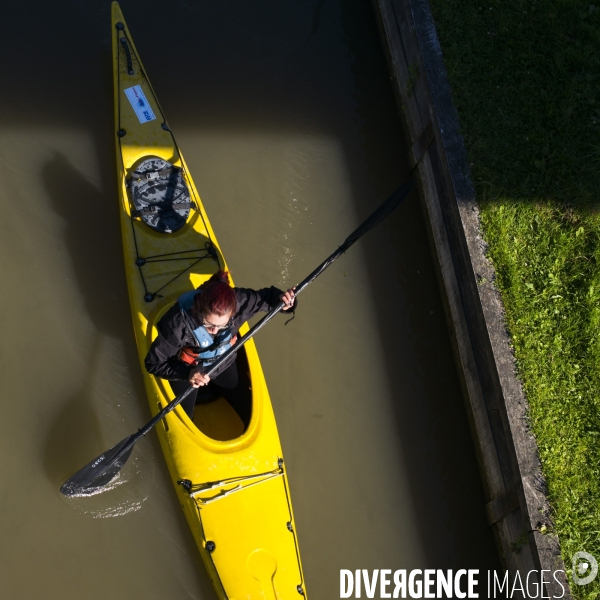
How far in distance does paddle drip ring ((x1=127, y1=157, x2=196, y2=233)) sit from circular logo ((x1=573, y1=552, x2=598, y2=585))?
11.4ft

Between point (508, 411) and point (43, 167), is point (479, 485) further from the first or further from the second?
point (43, 167)

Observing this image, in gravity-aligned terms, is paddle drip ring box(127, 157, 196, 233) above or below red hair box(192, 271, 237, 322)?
above

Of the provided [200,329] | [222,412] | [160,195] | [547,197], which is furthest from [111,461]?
[547,197]

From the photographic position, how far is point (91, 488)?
169 inches

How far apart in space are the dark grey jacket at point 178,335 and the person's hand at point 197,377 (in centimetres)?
6

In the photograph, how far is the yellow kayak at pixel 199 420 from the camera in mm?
4051

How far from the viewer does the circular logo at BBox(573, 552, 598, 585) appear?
13.8 ft

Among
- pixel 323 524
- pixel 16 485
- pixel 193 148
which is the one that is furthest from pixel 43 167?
pixel 323 524

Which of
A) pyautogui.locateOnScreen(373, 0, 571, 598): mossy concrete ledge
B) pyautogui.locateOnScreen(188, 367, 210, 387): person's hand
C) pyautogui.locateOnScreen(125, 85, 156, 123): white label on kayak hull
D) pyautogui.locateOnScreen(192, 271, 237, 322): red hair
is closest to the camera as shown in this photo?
pyautogui.locateOnScreen(192, 271, 237, 322): red hair

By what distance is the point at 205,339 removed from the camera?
3.69 metres

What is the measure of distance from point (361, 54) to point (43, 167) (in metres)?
2.88

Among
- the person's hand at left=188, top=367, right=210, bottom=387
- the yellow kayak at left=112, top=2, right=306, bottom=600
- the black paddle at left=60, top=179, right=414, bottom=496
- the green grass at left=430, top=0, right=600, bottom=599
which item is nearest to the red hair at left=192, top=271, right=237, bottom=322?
the person's hand at left=188, top=367, right=210, bottom=387

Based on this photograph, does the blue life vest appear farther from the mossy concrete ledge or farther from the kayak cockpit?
the mossy concrete ledge

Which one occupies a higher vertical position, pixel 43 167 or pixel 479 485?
pixel 43 167
